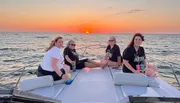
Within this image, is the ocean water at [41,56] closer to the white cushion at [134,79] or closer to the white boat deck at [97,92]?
the white boat deck at [97,92]

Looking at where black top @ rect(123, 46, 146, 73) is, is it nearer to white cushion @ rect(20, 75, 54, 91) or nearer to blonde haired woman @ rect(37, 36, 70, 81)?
blonde haired woman @ rect(37, 36, 70, 81)

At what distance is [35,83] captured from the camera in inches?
125

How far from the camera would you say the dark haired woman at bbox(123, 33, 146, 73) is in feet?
12.4

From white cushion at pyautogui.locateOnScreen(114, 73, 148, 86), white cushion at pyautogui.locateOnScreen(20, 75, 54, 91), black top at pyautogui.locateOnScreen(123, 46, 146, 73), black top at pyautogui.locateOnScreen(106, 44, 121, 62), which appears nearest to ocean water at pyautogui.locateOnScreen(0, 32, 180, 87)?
white cushion at pyautogui.locateOnScreen(20, 75, 54, 91)

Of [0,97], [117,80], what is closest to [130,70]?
[117,80]

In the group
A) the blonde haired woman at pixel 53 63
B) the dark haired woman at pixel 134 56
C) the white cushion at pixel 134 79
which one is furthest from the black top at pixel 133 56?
the blonde haired woman at pixel 53 63

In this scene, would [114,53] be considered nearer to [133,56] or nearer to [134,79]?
[133,56]

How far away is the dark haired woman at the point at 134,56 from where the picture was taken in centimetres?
379

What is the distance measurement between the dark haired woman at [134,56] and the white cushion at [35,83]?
4.92 feet

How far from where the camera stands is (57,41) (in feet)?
12.2

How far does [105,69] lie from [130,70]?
4.32ft

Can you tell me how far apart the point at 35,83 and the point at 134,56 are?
195cm

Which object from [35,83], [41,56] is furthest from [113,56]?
[41,56]

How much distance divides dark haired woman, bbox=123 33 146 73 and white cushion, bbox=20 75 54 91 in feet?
4.92
